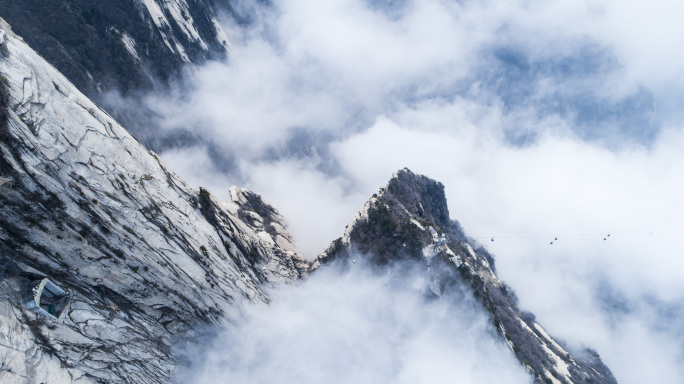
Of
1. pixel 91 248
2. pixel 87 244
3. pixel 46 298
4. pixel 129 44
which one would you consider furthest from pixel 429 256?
pixel 129 44

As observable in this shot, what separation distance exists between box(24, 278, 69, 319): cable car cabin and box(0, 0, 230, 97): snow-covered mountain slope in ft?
304

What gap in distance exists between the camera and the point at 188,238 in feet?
198

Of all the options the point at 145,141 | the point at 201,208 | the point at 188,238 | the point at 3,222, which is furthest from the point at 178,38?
the point at 3,222

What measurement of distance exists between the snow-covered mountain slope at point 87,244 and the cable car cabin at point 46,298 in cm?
55

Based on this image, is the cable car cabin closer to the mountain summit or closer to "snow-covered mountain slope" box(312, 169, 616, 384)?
the mountain summit

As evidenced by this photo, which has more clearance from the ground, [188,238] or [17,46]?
[17,46]

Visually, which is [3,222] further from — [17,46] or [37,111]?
[17,46]

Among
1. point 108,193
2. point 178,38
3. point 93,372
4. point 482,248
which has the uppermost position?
point 482,248

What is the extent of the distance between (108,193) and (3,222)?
443 inches

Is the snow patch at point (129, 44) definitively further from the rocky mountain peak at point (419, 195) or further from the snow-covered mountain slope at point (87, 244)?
the rocky mountain peak at point (419, 195)

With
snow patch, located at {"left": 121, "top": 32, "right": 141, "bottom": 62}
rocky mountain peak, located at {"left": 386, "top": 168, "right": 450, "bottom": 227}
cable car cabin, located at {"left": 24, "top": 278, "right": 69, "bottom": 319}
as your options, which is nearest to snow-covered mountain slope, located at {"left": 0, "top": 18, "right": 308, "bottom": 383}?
cable car cabin, located at {"left": 24, "top": 278, "right": 69, "bottom": 319}

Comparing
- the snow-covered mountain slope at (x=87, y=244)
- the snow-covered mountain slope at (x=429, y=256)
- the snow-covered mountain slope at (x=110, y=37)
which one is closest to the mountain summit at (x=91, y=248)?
the snow-covered mountain slope at (x=87, y=244)

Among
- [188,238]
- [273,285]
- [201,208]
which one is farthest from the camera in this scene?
[273,285]

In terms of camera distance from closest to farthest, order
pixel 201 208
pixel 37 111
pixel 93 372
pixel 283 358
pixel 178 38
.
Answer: pixel 37 111 → pixel 93 372 → pixel 201 208 → pixel 283 358 → pixel 178 38
